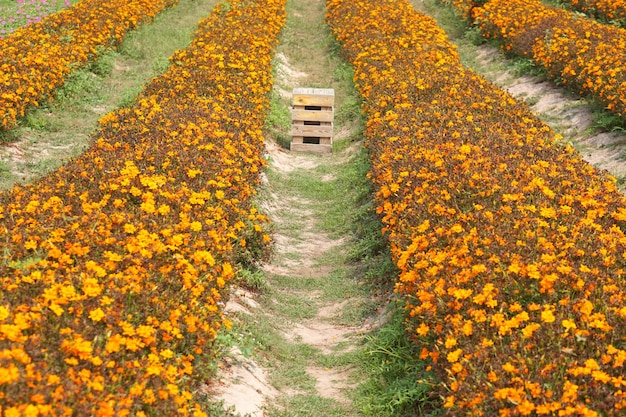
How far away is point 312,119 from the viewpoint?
45.4ft

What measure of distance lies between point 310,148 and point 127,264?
848cm

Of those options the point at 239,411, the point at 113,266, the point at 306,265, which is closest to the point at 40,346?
the point at 113,266

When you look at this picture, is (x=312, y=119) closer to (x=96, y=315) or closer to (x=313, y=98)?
(x=313, y=98)

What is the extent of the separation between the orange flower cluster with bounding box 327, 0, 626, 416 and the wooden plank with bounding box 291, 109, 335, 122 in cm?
230

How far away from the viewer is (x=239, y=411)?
19.0ft

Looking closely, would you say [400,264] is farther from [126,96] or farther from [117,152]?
[126,96]

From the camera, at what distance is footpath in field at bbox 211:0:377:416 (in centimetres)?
652

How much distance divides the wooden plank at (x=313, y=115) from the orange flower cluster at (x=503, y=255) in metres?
2.30

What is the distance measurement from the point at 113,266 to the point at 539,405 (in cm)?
321

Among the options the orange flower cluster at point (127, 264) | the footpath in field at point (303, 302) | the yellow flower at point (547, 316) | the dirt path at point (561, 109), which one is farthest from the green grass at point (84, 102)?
the dirt path at point (561, 109)

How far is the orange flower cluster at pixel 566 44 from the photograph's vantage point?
13164mm

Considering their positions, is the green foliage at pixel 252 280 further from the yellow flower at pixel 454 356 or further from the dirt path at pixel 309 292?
the yellow flower at pixel 454 356

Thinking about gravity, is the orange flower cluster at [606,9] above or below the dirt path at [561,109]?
above

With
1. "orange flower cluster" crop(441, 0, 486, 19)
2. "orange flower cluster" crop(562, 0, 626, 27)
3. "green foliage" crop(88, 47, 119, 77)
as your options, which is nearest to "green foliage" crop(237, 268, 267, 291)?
"green foliage" crop(88, 47, 119, 77)
